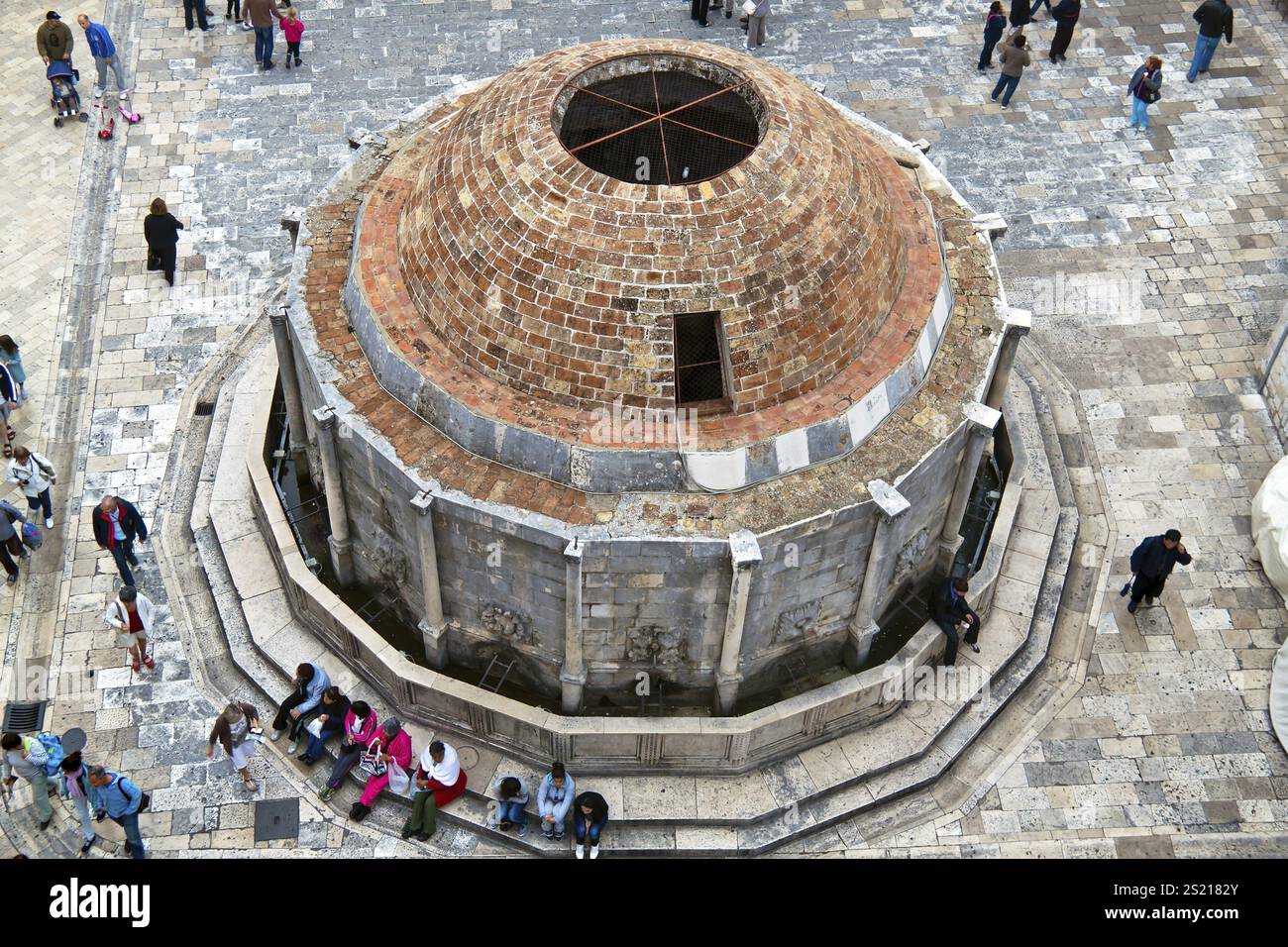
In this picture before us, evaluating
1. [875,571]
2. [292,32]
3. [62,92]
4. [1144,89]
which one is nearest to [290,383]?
[875,571]

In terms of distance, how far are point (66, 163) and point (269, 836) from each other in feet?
56.0

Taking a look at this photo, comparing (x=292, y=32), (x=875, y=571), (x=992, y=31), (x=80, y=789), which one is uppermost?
(x=992, y=31)

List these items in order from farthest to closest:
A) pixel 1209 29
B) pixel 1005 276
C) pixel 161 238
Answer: pixel 1209 29 → pixel 1005 276 → pixel 161 238

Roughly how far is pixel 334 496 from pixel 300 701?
3.13 meters

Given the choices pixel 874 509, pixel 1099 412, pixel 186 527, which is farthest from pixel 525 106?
pixel 1099 412

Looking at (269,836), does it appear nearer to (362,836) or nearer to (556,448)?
(362,836)

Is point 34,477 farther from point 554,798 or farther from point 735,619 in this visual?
point 735,619

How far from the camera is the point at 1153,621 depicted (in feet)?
74.8

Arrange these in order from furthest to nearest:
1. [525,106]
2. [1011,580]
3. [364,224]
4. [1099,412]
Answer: [1099,412] → [1011,580] → [364,224] → [525,106]

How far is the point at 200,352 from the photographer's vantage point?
85.1ft

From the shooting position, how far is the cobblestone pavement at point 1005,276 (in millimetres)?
20719

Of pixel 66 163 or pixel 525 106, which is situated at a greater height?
pixel 525 106

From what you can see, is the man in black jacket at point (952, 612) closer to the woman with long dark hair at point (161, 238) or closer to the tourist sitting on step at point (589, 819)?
the tourist sitting on step at point (589, 819)

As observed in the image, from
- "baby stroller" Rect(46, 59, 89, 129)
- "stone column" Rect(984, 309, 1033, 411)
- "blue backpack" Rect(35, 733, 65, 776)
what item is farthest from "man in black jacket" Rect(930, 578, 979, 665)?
"baby stroller" Rect(46, 59, 89, 129)
